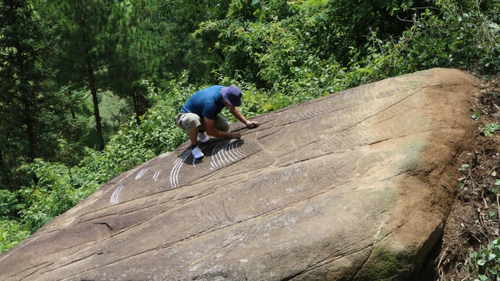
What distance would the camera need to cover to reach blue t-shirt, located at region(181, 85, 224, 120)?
542 cm

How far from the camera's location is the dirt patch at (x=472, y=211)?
12.2 ft

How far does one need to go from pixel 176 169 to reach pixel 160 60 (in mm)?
12629

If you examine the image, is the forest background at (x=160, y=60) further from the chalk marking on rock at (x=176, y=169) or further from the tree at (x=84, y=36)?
the chalk marking on rock at (x=176, y=169)

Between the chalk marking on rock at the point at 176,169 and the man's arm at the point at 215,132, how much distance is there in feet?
1.69

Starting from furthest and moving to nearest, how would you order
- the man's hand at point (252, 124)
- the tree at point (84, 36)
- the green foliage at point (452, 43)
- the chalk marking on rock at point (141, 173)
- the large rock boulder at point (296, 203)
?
1. the tree at point (84, 36)
2. the chalk marking on rock at point (141, 173)
3. the man's hand at point (252, 124)
4. the green foliage at point (452, 43)
5. the large rock boulder at point (296, 203)

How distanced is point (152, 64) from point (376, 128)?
45.6ft

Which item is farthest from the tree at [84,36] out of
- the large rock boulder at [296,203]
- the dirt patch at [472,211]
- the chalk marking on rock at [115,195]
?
the dirt patch at [472,211]

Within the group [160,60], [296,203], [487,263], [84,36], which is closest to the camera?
[487,263]

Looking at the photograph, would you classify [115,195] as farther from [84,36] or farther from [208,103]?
[84,36]

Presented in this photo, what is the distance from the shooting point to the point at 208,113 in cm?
541

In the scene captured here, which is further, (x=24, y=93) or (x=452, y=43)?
(x=24, y=93)

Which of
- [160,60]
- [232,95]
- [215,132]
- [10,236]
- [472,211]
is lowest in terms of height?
[10,236]

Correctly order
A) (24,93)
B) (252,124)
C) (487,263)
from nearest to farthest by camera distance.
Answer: (487,263), (252,124), (24,93)

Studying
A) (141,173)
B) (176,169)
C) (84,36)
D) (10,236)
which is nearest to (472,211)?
(176,169)
